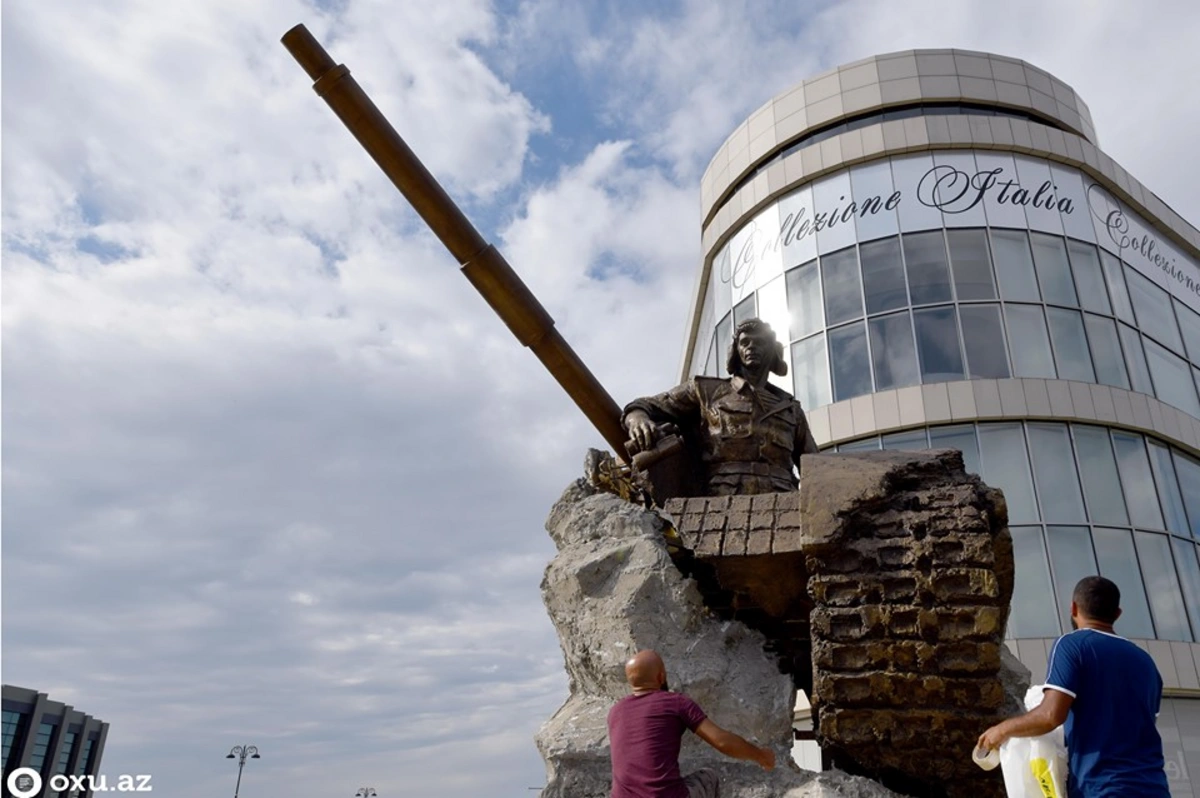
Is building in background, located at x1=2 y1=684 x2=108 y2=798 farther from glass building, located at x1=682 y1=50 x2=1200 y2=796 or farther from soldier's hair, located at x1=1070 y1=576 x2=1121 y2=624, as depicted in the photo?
soldier's hair, located at x1=1070 y1=576 x2=1121 y2=624

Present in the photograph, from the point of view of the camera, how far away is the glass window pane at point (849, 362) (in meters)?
15.1

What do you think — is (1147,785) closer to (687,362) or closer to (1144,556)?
(1144,556)

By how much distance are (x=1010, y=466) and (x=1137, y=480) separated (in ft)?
6.35

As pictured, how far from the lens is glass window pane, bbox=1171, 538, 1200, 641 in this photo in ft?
44.2

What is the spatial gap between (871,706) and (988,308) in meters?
12.8

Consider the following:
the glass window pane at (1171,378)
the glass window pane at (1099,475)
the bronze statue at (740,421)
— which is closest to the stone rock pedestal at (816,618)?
the bronze statue at (740,421)

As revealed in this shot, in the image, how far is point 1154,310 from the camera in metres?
16.2

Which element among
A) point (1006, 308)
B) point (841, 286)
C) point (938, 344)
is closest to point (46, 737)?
point (841, 286)

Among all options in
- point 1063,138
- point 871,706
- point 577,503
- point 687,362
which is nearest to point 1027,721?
point 871,706

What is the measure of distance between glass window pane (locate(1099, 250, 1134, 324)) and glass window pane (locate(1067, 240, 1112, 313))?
11 cm

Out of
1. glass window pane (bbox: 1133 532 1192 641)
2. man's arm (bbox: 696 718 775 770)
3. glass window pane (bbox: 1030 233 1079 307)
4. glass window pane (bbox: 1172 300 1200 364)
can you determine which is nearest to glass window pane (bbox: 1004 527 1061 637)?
glass window pane (bbox: 1133 532 1192 641)

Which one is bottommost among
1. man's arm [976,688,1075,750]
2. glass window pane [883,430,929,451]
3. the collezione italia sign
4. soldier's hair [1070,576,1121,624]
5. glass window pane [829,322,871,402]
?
man's arm [976,688,1075,750]

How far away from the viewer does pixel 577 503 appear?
15.0 feet

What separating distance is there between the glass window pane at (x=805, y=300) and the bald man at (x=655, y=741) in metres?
13.2
